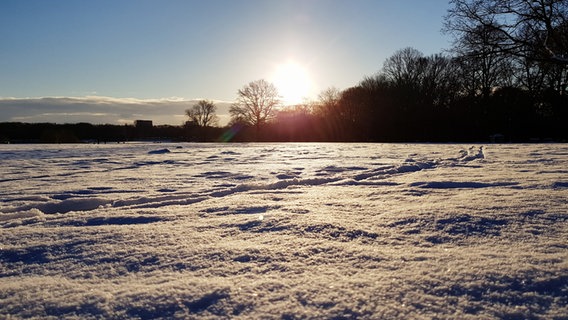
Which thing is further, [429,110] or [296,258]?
[429,110]

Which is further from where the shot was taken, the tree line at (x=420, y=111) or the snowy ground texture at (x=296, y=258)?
the tree line at (x=420, y=111)

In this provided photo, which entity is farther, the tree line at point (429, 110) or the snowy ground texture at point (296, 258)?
the tree line at point (429, 110)

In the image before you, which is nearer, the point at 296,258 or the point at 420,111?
the point at 296,258

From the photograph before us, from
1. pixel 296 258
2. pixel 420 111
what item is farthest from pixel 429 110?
pixel 296 258

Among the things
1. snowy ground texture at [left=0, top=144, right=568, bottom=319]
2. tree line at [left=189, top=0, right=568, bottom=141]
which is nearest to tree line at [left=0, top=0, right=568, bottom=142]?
tree line at [left=189, top=0, right=568, bottom=141]

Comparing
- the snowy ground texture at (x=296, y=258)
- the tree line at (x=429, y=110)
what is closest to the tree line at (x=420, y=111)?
the tree line at (x=429, y=110)

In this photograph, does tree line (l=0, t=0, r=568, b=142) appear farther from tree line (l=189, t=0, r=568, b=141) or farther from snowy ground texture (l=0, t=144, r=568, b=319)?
snowy ground texture (l=0, t=144, r=568, b=319)

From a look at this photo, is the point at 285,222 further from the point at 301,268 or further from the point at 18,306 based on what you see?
the point at 18,306

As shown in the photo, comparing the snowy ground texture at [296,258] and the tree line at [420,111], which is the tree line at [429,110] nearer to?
the tree line at [420,111]

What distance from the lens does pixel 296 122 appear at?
121 ft

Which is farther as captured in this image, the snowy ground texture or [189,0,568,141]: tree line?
[189,0,568,141]: tree line

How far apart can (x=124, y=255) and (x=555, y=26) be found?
361 inches

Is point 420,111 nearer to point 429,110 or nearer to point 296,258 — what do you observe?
point 429,110

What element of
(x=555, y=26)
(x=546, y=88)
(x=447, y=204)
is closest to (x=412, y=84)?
(x=546, y=88)
